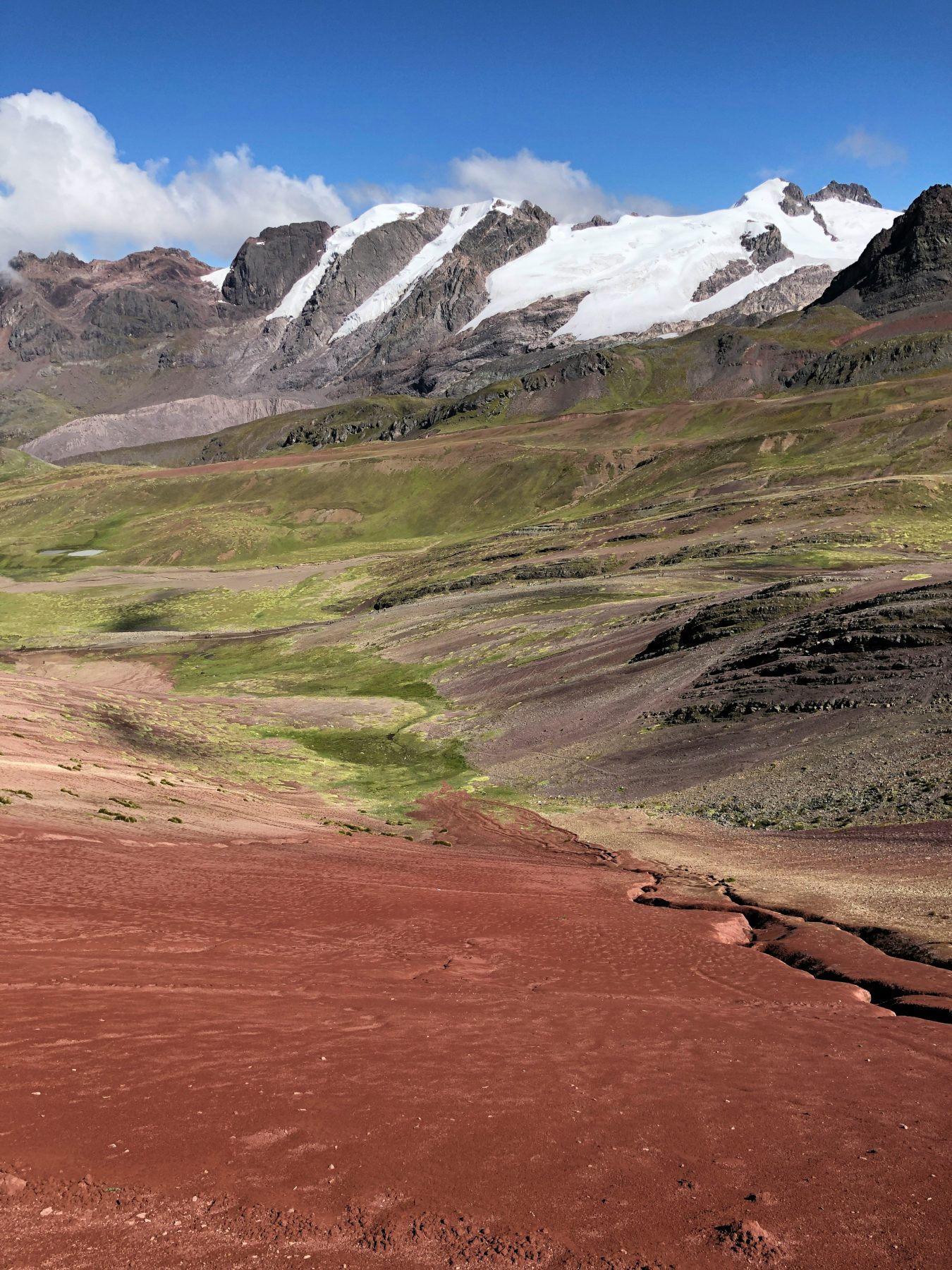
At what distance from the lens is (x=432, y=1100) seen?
1105 cm

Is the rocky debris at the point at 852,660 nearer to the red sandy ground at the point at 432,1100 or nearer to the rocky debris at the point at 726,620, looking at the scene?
the rocky debris at the point at 726,620

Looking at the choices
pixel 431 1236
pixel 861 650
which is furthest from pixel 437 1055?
pixel 861 650

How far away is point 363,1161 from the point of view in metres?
9.49

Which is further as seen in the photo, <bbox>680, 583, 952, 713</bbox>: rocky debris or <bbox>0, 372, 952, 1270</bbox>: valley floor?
<bbox>680, 583, 952, 713</bbox>: rocky debris

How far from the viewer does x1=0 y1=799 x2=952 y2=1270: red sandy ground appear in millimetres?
8445

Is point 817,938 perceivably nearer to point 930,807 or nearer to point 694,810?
point 930,807

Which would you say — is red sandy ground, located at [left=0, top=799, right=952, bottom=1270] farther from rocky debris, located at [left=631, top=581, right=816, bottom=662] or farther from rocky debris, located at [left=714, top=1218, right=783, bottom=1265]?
rocky debris, located at [left=631, top=581, right=816, bottom=662]

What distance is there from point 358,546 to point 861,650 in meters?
120

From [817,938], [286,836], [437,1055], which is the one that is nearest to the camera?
[437,1055]

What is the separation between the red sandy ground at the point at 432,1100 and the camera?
8.45 m

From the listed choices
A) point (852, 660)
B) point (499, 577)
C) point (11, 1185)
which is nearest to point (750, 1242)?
point (11, 1185)

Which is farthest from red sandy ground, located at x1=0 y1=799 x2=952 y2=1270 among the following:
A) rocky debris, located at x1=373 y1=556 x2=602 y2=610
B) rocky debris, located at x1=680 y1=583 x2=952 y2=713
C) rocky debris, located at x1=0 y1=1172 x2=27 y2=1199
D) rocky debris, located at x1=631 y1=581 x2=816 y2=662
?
rocky debris, located at x1=373 y1=556 x2=602 y2=610

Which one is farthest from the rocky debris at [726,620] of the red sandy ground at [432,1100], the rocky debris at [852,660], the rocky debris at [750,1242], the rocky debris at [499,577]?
the rocky debris at [750,1242]

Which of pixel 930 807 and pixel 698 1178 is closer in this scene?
pixel 698 1178
